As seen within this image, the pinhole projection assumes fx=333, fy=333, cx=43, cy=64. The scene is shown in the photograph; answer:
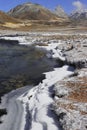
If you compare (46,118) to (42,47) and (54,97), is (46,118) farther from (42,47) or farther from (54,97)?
(42,47)

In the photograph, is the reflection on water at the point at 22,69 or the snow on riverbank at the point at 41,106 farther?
the reflection on water at the point at 22,69

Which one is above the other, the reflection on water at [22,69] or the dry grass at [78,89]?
the dry grass at [78,89]

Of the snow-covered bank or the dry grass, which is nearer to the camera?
the snow-covered bank

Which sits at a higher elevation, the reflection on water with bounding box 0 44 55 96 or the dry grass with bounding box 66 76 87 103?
the dry grass with bounding box 66 76 87 103

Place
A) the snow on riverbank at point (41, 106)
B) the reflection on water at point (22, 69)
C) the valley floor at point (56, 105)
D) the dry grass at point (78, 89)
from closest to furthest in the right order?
the valley floor at point (56, 105), the snow on riverbank at point (41, 106), the dry grass at point (78, 89), the reflection on water at point (22, 69)

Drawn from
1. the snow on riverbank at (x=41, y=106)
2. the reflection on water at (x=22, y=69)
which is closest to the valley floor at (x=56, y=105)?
the snow on riverbank at (x=41, y=106)

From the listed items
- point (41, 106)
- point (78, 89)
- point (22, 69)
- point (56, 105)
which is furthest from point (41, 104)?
point (22, 69)

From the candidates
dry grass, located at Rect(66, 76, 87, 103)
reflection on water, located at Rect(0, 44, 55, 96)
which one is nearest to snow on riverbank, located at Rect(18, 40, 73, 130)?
dry grass, located at Rect(66, 76, 87, 103)

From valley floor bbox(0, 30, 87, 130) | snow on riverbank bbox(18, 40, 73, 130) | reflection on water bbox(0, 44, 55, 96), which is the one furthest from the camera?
reflection on water bbox(0, 44, 55, 96)

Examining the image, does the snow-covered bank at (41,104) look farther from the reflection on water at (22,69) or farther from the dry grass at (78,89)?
the reflection on water at (22,69)

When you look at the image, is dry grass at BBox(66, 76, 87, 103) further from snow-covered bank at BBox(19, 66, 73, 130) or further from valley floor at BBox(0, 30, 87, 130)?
snow-covered bank at BBox(19, 66, 73, 130)

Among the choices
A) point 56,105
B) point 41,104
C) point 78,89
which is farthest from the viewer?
point 78,89

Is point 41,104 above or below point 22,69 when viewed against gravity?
above

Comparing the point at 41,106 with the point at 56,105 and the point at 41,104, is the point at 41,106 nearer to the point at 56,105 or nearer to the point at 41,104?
the point at 41,104
